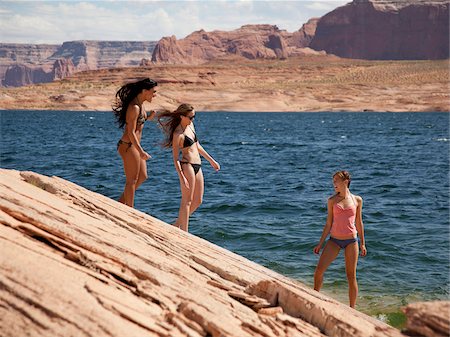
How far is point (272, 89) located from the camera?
12825 cm

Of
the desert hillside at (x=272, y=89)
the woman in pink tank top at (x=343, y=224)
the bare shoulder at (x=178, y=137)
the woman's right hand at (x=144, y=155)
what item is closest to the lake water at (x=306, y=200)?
the woman in pink tank top at (x=343, y=224)

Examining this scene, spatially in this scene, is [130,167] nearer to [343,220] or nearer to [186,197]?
→ [186,197]

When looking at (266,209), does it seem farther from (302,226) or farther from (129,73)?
(129,73)

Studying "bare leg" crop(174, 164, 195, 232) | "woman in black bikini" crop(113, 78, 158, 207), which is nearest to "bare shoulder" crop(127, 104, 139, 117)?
"woman in black bikini" crop(113, 78, 158, 207)

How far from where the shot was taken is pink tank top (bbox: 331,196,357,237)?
757cm

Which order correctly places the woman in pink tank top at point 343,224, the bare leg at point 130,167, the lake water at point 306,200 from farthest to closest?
the lake water at point 306,200 → the bare leg at point 130,167 → the woman in pink tank top at point 343,224

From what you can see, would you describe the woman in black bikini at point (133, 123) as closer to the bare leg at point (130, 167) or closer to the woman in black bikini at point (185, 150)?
the bare leg at point (130, 167)

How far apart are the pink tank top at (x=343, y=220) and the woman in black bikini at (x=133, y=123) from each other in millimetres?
2411

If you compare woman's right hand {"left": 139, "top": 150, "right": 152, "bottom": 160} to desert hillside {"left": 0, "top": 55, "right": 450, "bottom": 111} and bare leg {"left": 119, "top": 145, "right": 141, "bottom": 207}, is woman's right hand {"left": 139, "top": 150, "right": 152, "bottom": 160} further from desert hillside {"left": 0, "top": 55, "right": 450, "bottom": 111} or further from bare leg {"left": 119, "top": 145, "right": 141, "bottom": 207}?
desert hillside {"left": 0, "top": 55, "right": 450, "bottom": 111}

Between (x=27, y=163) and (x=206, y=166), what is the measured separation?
7711 millimetres

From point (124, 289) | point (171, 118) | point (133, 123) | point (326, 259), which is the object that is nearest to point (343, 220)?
point (326, 259)

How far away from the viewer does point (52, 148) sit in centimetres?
3897

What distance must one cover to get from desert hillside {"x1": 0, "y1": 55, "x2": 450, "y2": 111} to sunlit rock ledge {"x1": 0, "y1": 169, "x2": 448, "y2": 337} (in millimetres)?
104810

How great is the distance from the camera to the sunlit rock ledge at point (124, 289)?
4.10 metres
